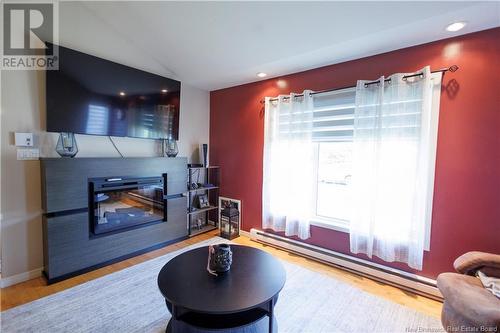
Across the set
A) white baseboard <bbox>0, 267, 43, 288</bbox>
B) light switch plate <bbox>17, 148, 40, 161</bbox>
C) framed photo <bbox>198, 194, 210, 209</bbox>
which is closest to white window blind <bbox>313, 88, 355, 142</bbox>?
framed photo <bbox>198, 194, 210, 209</bbox>

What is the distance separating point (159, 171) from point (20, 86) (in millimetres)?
1600

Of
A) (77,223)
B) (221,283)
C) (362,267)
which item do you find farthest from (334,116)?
(77,223)

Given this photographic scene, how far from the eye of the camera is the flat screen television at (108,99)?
234cm

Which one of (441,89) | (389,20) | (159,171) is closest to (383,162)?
(441,89)

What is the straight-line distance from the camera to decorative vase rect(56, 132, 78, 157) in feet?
7.77

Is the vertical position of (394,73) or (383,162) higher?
(394,73)

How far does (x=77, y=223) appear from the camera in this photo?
2402mm

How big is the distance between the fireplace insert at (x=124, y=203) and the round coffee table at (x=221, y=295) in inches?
56.1

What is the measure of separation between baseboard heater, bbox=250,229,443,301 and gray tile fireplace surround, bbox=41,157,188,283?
1.83 meters

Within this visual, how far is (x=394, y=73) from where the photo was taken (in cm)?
234

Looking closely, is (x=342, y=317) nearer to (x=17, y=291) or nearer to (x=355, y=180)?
(x=355, y=180)

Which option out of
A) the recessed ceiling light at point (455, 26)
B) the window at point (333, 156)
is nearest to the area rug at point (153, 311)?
the window at point (333, 156)

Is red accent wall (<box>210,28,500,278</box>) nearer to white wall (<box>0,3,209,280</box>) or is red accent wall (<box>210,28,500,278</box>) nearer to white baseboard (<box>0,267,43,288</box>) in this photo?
white wall (<box>0,3,209,280</box>)

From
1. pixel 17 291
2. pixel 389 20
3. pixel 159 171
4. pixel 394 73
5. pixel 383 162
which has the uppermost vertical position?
pixel 389 20
